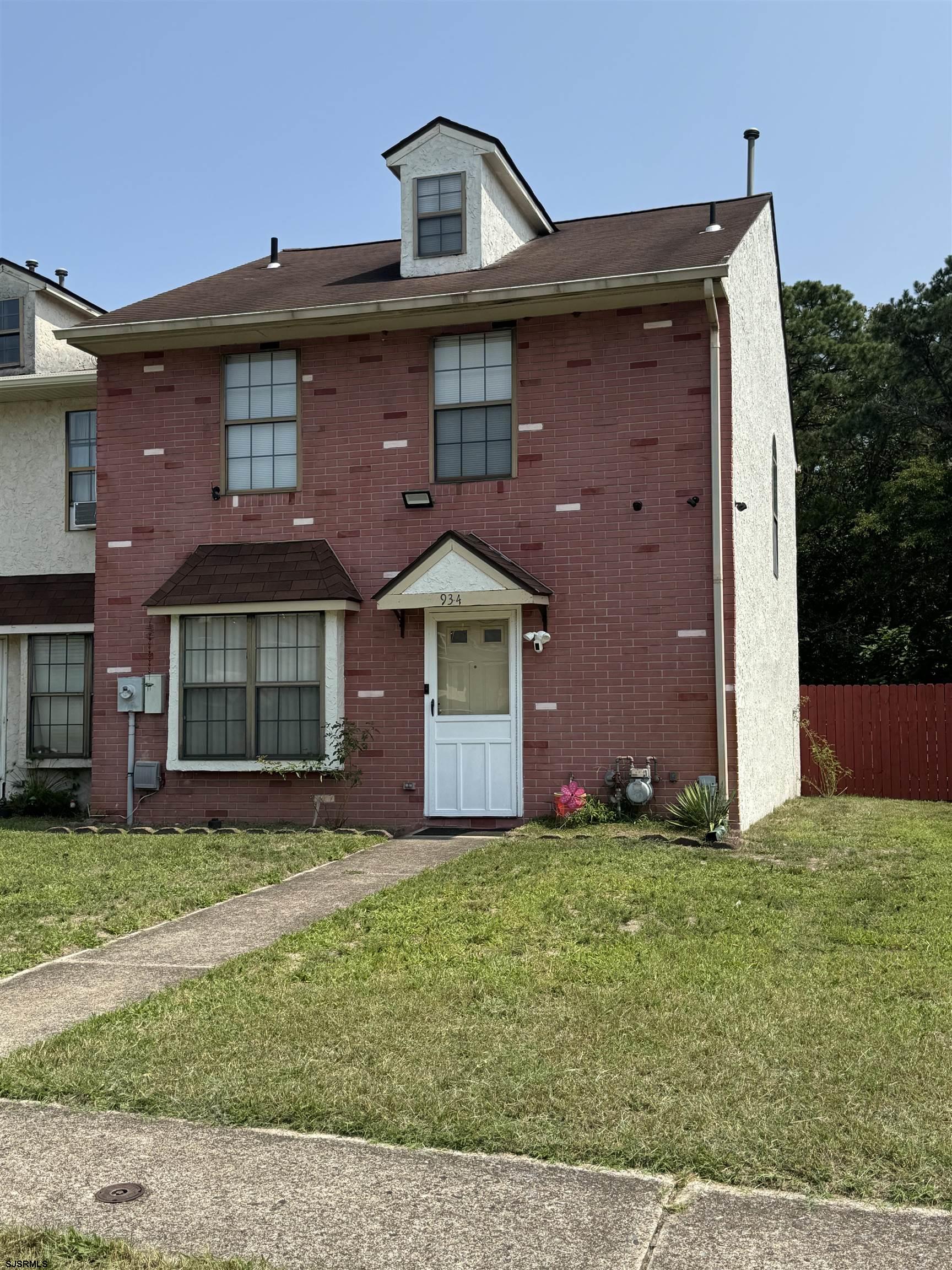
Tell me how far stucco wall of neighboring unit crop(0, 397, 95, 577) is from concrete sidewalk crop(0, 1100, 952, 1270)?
13.1m

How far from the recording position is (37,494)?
1670 cm

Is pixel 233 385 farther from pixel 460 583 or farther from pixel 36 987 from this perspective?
pixel 36 987

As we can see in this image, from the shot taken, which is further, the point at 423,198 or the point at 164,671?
the point at 423,198

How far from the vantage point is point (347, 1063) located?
17.1 ft

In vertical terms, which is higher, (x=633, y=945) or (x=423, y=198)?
(x=423, y=198)

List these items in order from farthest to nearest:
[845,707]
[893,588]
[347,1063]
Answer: [893,588]
[845,707]
[347,1063]

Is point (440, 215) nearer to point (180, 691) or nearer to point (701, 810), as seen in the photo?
point (180, 691)

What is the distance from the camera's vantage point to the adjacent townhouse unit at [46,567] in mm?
15867

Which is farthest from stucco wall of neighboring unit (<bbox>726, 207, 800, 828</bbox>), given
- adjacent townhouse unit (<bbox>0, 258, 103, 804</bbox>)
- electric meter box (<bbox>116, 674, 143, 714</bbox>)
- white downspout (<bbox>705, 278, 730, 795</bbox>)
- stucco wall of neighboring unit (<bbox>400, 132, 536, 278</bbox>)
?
adjacent townhouse unit (<bbox>0, 258, 103, 804</bbox>)

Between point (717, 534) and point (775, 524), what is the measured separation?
5307mm

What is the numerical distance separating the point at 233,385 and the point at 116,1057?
1027 centimetres

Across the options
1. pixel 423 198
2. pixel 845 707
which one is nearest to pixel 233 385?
pixel 423 198

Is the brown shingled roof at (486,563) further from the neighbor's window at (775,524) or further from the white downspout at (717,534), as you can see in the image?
the neighbor's window at (775,524)

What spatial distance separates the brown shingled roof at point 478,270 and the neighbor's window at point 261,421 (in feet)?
2.05
